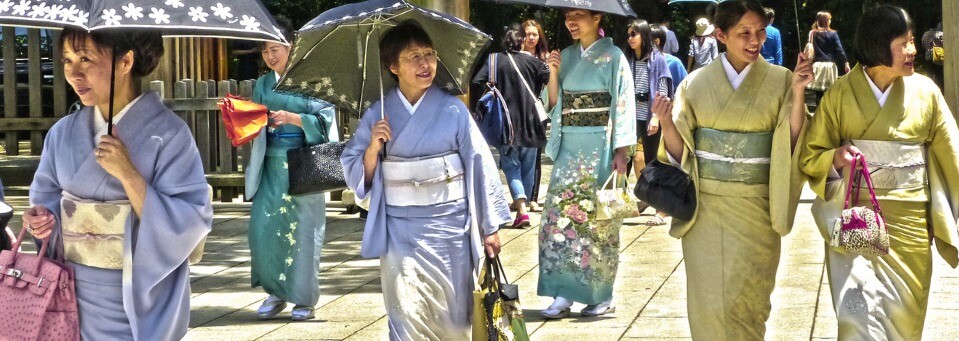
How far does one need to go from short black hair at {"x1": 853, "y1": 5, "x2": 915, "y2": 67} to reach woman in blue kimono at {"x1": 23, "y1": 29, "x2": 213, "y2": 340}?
2.58 meters

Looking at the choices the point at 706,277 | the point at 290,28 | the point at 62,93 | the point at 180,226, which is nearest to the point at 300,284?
the point at 290,28

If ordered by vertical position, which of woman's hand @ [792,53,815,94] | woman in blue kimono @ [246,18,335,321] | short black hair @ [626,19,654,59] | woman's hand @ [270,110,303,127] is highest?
short black hair @ [626,19,654,59]

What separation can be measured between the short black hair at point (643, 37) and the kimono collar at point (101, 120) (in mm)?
6008

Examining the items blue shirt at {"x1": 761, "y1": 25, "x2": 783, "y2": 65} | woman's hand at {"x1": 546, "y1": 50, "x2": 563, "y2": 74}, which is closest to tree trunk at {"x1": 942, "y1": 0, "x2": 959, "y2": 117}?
woman's hand at {"x1": 546, "y1": 50, "x2": 563, "y2": 74}

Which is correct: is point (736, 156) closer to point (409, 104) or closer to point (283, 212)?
point (409, 104)

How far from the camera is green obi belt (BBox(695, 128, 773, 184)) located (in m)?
5.62

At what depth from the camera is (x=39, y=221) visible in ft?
14.4

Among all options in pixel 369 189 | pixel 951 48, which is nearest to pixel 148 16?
pixel 369 189

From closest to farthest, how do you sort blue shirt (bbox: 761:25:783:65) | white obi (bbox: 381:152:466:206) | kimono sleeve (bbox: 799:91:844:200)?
kimono sleeve (bbox: 799:91:844:200) < white obi (bbox: 381:152:466:206) < blue shirt (bbox: 761:25:783:65)

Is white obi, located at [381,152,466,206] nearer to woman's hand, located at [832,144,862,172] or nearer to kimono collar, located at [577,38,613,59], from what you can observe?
woman's hand, located at [832,144,862,172]

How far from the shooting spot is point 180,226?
4.42 m

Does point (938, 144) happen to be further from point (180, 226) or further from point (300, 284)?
point (300, 284)

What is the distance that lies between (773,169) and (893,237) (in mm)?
522

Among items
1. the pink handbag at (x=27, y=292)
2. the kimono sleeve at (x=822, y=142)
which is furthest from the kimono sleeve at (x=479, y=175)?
the pink handbag at (x=27, y=292)
